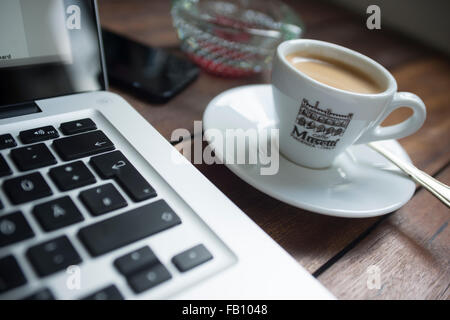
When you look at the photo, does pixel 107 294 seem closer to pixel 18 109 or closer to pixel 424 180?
pixel 18 109

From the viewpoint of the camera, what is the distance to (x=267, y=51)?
0.51 metres

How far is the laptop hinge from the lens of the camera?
28 cm

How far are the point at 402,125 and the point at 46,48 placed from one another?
33cm

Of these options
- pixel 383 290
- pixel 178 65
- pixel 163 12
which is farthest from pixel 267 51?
pixel 383 290

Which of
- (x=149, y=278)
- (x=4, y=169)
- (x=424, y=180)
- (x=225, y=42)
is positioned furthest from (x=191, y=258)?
(x=225, y=42)

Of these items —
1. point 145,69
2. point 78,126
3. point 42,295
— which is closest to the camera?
point 42,295

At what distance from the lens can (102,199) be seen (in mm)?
221

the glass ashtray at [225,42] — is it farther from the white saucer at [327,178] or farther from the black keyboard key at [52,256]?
the black keyboard key at [52,256]

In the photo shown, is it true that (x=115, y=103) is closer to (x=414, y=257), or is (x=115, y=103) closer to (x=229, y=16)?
(x=414, y=257)

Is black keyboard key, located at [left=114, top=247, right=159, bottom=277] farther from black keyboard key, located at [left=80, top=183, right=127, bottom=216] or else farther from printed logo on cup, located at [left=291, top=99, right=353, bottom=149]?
printed logo on cup, located at [left=291, top=99, right=353, bottom=149]

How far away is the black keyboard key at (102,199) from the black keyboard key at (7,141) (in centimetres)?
7

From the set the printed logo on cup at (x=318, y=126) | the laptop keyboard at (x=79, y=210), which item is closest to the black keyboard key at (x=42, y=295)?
the laptop keyboard at (x=79, y=210)

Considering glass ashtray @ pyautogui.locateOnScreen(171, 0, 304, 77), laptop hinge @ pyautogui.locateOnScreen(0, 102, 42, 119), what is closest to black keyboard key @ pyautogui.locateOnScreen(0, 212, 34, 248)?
laptop hinge @ pyautogui.locateOnScreen(0, 102, 42, 119)

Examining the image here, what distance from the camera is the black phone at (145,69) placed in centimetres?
42
